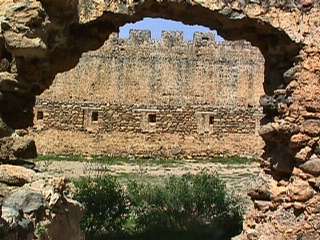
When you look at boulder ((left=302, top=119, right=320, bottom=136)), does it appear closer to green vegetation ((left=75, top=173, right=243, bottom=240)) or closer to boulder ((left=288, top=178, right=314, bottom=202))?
boulder ((left=288, top=178, right=314, bottom=202))

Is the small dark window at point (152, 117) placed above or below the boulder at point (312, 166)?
below

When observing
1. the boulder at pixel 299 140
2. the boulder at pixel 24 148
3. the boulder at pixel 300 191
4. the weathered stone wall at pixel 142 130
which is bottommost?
the weathered stone wall at pixel 142 130

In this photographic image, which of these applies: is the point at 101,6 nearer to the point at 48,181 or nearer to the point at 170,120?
the point at 48,181

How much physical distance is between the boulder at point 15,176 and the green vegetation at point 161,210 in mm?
4064

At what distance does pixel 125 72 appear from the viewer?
25.5 m

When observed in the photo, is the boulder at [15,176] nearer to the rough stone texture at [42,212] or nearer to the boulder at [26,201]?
the rough stone texture at [42,212]

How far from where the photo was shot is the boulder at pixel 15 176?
6.78m

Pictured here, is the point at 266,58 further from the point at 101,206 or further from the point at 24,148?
the point at 101,206

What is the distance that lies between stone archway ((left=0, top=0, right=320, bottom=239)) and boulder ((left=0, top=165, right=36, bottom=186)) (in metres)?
0.42

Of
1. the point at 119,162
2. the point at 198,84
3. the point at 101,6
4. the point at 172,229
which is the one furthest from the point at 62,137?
the point at 101,6

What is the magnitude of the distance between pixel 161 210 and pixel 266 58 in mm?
5637

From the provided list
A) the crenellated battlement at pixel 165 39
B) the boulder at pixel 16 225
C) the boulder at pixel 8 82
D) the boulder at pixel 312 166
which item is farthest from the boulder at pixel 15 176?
the crenellated battlement at pixel 165 39

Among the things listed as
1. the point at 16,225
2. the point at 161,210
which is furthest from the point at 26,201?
the point at 161,210

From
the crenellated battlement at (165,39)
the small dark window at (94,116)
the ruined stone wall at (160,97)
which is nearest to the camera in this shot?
the ruined stone wall at (160,97)
